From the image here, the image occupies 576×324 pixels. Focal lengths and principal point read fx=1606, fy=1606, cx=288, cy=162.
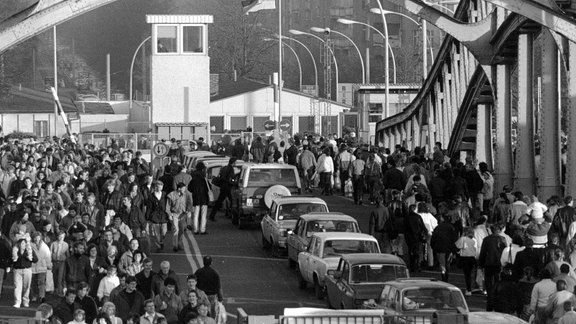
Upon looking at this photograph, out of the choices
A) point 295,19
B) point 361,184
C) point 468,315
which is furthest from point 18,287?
point 295,19

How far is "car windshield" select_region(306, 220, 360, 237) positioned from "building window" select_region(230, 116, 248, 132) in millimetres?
57410

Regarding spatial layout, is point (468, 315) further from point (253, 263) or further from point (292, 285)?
point (253, 263)

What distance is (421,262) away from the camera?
28203mm

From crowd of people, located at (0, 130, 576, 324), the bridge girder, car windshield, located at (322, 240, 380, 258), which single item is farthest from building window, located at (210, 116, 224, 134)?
the bridge girder

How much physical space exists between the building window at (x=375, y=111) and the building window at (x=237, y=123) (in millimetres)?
11709

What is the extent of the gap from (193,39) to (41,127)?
35.3 meters

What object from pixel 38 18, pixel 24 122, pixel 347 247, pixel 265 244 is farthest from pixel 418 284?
pixel 24 122

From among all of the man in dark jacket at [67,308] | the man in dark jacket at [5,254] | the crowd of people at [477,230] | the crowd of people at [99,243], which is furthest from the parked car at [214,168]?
the man in dark jacket at [67,308]

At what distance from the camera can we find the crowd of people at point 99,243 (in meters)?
19.4

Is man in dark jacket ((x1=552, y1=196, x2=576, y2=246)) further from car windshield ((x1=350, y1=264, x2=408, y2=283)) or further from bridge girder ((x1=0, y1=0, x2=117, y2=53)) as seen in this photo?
bridge girder ((x1=0, y1=0, x2=117, y2=53))

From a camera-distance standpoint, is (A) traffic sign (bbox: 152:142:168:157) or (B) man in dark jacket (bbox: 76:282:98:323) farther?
(A) traffic sign (bbox: 152:142:168:157)

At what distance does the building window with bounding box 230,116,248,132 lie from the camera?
8536 cm

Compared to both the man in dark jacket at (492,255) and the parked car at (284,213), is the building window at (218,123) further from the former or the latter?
the man in dark jacket at (492,255)

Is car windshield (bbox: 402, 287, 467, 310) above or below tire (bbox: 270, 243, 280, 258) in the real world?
above
